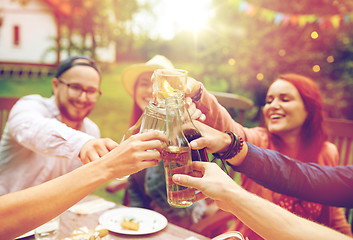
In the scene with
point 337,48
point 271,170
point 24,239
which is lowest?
point 24,239

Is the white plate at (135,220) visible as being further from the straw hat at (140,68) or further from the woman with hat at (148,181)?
the straw hat at (140,68)

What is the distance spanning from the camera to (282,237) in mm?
850

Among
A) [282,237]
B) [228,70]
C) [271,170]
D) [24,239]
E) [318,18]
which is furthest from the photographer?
[228,70]

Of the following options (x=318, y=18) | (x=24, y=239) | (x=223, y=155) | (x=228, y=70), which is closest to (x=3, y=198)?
(x=24, y=239)

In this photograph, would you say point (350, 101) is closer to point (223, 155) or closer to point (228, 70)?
point (228, 70)

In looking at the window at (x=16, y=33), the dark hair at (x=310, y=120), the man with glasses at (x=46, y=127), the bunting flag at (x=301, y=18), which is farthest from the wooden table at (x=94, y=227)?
the window at (x=16, y=33)

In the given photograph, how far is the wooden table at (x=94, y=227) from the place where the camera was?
1357mm

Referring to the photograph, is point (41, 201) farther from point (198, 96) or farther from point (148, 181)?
point (148, 181)

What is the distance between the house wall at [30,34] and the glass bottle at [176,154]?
1021 centimetres

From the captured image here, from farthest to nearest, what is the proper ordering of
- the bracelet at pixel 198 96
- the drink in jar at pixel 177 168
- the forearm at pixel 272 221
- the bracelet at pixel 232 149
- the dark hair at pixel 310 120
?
the dark hair at pixel 310 120 < the bracelet at pixel 198 96 < the bracelet at pixel 232 149 < the drink in jar at pixel 177 168 < the forearm at pixel 272 221

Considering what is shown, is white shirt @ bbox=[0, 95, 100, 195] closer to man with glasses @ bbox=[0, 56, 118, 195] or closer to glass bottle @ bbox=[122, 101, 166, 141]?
man with glasses @ bbox=[0, 56, 118, 195]

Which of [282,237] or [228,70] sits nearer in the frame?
[282,237]

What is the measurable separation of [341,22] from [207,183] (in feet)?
15.0

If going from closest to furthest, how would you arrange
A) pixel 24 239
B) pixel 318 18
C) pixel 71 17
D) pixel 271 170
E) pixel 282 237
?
1. pixel 282 237
2. pixel 24 239
3. pixel 271 170
4. pixel 318 18
5. pixel 71 17
